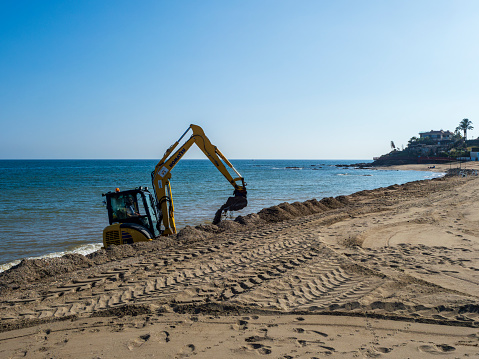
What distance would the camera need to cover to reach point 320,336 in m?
4.55

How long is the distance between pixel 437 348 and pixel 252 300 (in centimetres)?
274

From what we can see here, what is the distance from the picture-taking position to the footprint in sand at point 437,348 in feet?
13.5

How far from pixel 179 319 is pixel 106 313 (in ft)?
4.09

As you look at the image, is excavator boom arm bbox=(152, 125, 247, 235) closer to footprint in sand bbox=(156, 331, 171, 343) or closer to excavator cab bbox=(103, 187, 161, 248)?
excavator cab bbox=(103, 187, 161, 248)

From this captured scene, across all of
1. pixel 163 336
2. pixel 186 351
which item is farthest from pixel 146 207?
pixel 186 351

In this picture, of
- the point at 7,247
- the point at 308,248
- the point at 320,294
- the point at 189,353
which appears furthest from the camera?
the point at 7,247

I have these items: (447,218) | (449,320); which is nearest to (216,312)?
(449,320)

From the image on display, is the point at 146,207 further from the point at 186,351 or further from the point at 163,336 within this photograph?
the point at 186,351

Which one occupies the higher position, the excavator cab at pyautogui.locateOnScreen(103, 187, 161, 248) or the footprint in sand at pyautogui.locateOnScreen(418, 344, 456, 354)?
the excavator cab at pyautogui.locateOnScreen(103, 187, 161, 248)

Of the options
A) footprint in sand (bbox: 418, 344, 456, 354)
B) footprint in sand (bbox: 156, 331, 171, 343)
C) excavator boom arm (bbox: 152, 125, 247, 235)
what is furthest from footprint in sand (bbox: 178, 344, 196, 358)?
excavator boom arm (bbox: 152, 125, 247, 235)

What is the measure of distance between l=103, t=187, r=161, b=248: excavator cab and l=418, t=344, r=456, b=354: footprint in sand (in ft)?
24.3

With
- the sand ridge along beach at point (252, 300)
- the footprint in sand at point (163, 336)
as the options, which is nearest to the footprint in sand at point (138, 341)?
the sand ridge along beach at point (252, 300)

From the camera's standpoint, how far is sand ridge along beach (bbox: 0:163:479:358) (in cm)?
437

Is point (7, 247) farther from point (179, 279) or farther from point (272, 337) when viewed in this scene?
point (272, 337)
